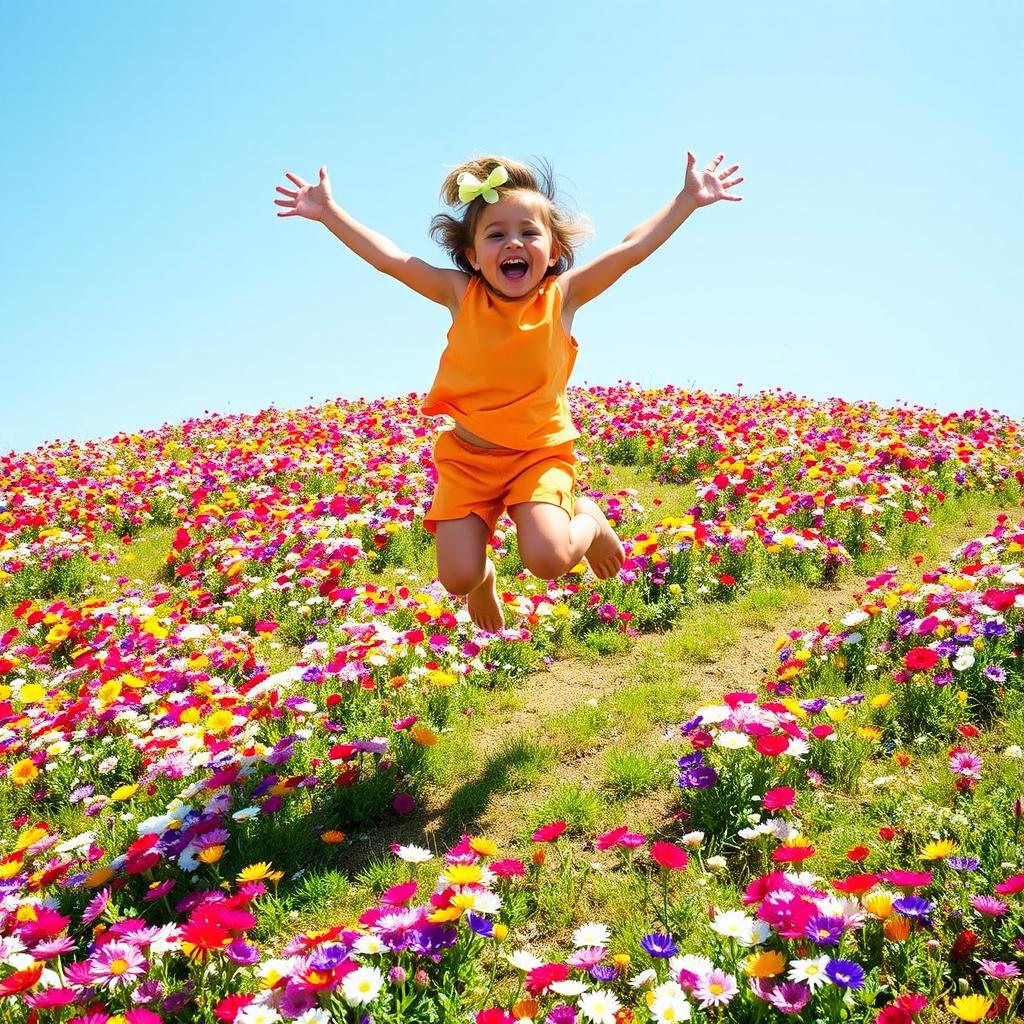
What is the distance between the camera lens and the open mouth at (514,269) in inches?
164

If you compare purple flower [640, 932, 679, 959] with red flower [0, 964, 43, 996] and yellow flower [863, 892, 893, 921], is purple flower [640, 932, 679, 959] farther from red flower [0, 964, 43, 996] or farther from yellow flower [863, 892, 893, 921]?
red flower [0, 964, 43, 996]

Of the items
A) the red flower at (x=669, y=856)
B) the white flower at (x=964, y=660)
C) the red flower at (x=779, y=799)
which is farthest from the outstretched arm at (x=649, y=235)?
the red flower at (x=669, y=856)

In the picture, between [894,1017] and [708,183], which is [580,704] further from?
[708,183]

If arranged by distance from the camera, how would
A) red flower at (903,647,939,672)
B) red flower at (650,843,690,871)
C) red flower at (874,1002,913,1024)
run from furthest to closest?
red flower at (903,647,939,672) → red flower at (650,843,690,871) → red flower at (874,1002,913,1024)

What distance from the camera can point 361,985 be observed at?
223 centimetres

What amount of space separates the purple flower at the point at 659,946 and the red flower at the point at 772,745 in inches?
36.8

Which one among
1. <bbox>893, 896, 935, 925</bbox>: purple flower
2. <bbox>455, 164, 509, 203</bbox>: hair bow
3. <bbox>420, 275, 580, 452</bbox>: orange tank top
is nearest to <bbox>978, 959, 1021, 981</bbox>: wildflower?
<bbox>893, 896, 935, 925</bbox>: purple flower

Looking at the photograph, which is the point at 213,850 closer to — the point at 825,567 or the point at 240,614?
the point at 240,614

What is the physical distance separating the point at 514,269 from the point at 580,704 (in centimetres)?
227

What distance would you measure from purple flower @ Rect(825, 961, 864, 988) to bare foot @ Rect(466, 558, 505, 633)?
2.70 metres

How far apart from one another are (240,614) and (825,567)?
4.27 meters

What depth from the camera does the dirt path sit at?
3471 millimetres

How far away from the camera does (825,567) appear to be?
20.7ft

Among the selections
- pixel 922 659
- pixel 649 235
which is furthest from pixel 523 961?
pixel 649 235
